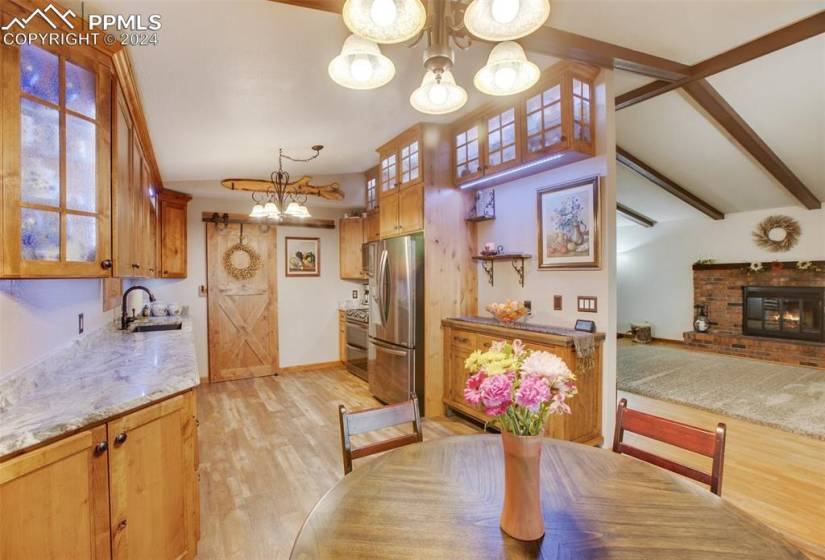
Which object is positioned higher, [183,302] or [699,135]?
[699,135]

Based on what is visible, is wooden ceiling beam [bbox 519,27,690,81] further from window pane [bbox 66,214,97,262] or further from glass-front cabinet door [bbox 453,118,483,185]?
window pane [bbox 66,214,97,262]

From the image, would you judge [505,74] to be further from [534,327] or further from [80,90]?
[534,327]

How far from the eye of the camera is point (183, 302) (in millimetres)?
5094

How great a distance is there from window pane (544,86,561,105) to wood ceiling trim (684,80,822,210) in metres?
1.46

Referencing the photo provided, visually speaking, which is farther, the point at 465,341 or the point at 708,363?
the point at 708,363

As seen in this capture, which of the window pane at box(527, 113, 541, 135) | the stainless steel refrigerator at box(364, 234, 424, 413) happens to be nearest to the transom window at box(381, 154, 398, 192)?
the stainless steel refrigerator at box(364, 234, 424, 413)

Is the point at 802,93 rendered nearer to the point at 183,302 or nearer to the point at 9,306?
the point at 9,306

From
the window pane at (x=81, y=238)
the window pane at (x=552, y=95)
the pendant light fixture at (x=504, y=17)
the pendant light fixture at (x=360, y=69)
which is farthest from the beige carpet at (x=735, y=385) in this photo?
the window pane at (x=81, y=238)

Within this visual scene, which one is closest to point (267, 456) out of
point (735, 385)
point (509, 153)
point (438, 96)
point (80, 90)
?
point (80, 90)

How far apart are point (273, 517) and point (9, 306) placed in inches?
64.8

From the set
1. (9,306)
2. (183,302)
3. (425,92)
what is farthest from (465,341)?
(183,302)

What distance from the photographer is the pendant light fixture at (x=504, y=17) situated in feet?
3.83

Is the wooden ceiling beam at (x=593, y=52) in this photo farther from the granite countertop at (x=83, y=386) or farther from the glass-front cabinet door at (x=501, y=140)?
the granite countertop at (x=83, y=386)

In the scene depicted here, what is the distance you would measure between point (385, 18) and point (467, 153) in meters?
2.58
